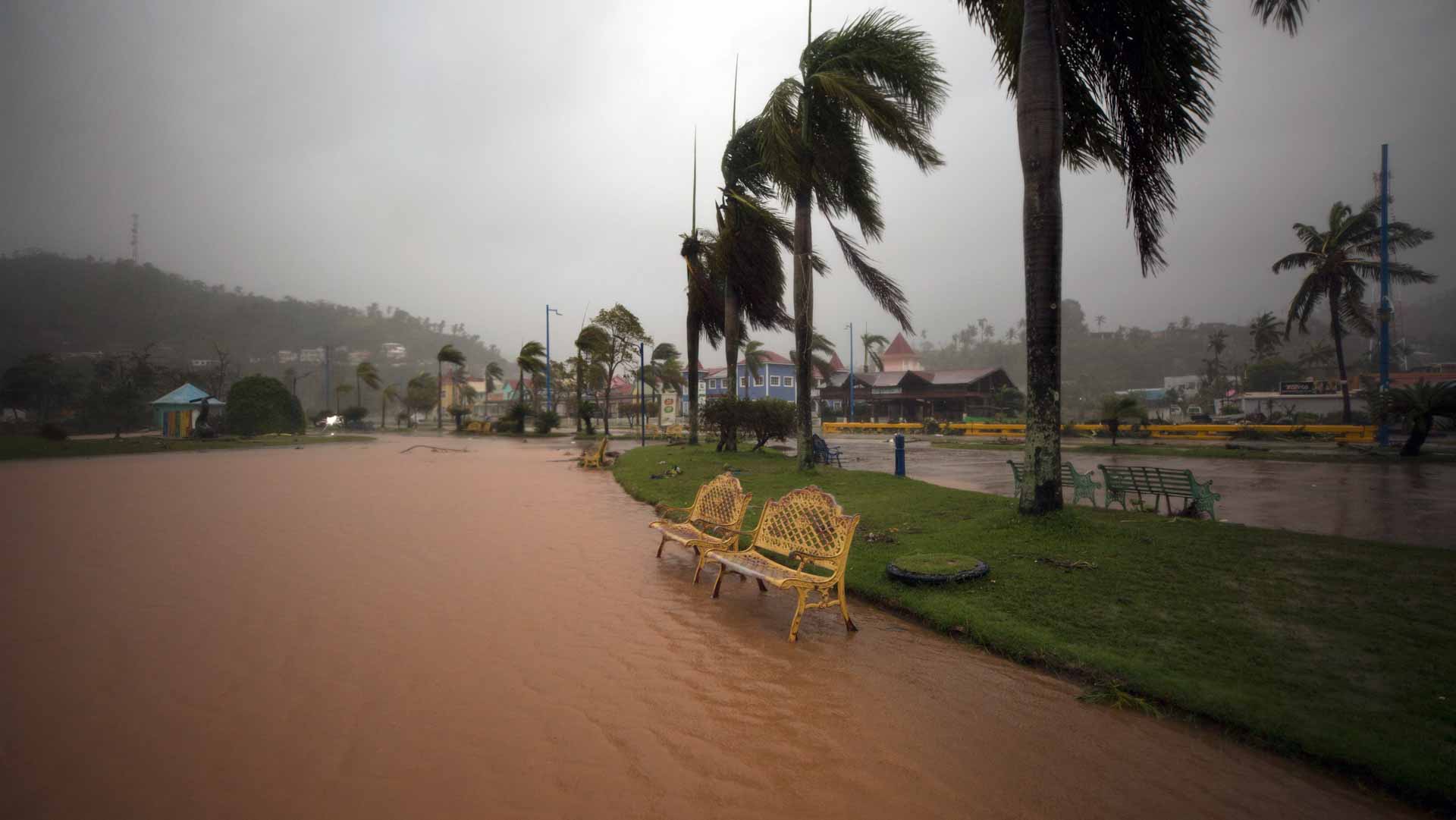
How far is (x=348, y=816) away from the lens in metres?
2.57

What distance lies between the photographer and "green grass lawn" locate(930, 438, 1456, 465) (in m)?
18.1

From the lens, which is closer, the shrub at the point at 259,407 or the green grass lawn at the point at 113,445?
the green grass lawn at the point at 113,445

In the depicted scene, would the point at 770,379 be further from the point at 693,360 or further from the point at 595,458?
the point at 595,458

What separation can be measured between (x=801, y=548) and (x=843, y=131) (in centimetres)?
1106

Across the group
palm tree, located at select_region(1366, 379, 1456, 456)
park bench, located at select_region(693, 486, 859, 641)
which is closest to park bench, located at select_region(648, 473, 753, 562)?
park bench, located at select_region(693, 486, 859, 641)

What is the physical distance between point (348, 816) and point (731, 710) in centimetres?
191

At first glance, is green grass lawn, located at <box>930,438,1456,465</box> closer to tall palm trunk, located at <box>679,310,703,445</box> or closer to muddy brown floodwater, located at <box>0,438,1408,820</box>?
tall palm trunk, located at <box>679,310,703,445</box>

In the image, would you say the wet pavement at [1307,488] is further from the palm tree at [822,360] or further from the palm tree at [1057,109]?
the palm tree at [822,360]

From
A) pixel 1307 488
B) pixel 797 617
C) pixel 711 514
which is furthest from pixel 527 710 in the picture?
pixel 1307 488

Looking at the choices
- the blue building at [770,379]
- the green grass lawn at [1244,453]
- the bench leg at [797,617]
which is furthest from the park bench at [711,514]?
the blue building at [770,379]

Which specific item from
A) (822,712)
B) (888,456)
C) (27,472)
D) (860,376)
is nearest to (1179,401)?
(860,376)

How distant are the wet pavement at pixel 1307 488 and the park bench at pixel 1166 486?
1241 millimetres

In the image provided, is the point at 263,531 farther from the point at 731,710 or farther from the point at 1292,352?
the point at 1292,352

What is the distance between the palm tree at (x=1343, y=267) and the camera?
29594 mm
